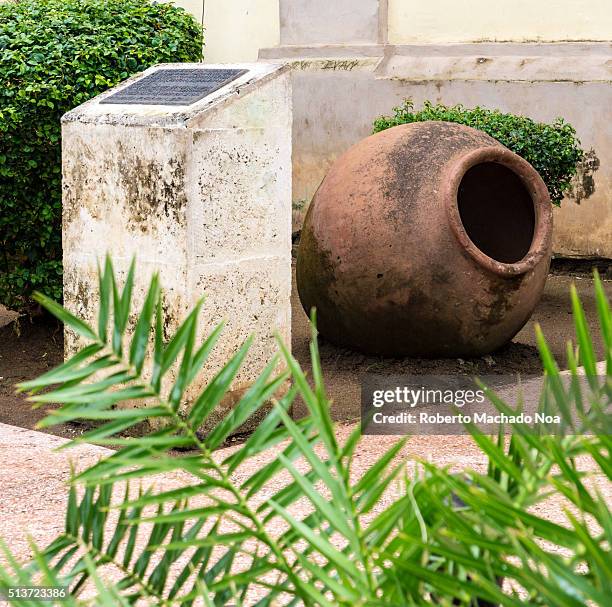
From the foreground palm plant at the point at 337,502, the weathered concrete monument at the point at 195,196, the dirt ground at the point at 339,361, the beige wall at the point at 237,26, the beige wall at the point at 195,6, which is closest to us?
the foreground palm plant at the point at 337,502

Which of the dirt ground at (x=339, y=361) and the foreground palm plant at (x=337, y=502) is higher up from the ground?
the foreground palm plant at (x=337, y=502)

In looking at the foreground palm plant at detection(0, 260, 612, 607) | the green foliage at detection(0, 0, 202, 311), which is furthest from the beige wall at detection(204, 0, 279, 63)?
the foreground palm plant at detection(0, 260, 612, 607)

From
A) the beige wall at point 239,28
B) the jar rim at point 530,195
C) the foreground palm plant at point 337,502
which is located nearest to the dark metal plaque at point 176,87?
the jar rim at point 530,195

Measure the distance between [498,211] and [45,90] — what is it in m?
2.57

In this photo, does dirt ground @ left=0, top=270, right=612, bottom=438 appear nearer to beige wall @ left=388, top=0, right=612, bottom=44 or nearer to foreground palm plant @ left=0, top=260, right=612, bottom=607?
beige wall @ left=388, top=0, right=612, bottom=44

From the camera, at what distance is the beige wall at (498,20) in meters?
8.10

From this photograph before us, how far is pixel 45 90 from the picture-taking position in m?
5.82

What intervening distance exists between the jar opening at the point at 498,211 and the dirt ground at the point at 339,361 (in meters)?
0.57

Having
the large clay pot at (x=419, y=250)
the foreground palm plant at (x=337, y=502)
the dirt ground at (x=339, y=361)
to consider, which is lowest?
the dirt ground at (x=339, y=361)

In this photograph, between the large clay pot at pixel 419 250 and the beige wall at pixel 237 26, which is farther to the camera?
the beige wall at pixel 237 26

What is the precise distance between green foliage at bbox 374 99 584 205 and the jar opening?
1020mm

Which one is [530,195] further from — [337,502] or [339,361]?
[337,502]

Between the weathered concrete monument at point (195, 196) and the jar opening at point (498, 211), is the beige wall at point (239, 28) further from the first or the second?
the weathered concrete monument at point (195, 196)

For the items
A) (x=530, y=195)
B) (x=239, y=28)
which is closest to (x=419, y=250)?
(x=530, y=195)
